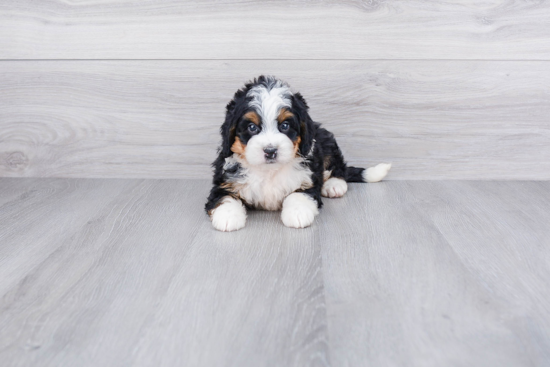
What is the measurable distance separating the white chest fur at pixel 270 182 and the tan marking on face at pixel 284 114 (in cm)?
22

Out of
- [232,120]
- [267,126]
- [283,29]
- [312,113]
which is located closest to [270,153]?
[267,126]

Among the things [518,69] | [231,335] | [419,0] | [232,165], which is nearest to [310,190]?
[232,165]

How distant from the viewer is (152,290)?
142 centimetres

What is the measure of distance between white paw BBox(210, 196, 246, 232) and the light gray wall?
0.80 metres

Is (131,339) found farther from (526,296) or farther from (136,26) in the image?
(136,26)

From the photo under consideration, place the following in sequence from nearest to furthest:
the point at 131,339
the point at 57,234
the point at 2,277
A: the point at 131,339 < the point at 2,277 < the point at 57,234

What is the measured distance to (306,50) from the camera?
2.53 meters

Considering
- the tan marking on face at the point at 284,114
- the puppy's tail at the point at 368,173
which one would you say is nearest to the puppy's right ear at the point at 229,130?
the tan marking on face at the point at 284,114

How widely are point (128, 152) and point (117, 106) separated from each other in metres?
0.25

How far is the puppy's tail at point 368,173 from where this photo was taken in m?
2.57

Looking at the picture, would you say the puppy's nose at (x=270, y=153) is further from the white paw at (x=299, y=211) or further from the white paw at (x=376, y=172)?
the white paw at (x=376, y=172)

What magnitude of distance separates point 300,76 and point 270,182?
0.74 meters

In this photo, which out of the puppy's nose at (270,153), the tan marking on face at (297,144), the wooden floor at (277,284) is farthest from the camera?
the tan marking on face at (297,144)

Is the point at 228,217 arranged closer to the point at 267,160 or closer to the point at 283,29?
the point at 267,160
